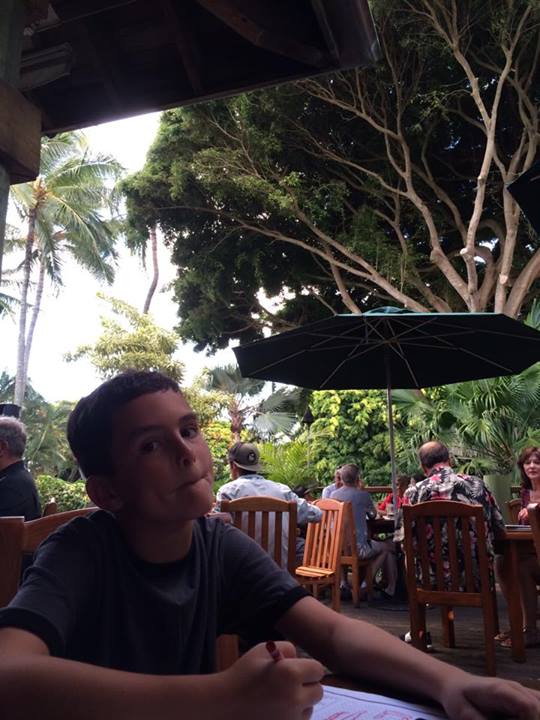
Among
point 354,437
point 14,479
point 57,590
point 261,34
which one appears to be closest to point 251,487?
point 14,479

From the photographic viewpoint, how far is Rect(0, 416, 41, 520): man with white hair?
12.1 ft

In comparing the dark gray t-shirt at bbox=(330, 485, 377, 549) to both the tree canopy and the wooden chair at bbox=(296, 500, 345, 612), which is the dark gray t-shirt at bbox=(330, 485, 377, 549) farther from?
the tree canopy

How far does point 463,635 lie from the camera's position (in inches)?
183

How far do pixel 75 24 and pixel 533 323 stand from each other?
8.32 metres

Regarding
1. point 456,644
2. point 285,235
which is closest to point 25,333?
point 285,235

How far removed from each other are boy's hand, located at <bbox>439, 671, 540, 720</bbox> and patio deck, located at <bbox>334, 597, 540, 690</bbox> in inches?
94.3

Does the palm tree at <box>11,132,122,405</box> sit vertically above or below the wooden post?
above

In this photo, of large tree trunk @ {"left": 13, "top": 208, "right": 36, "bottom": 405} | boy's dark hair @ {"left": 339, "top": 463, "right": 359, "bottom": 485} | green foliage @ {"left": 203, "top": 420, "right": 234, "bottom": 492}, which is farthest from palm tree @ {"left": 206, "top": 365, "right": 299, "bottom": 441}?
boy's dark hair @ {"left": 339, "top": 463, "right": 359, "bottom": 485}

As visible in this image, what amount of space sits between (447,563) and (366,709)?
315cm

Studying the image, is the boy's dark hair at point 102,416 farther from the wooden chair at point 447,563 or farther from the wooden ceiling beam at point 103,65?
the wooden chair at point 447,563

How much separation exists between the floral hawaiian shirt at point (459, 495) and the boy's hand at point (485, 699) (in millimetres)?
3031

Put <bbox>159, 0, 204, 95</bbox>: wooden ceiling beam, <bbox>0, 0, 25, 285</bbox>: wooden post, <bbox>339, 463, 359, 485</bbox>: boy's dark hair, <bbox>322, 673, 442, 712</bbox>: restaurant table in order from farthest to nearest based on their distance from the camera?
<bbox>339, 463, 359, 485</bbox>: boy's dark hair < <bbox>159, 0, 204, 95</bbox>: wooden ceiling beam < <bbox>0, 0, 25, 285</bbox>: wooden post < <bbox>322, 673, 442, 712</bbox>: restaurant table

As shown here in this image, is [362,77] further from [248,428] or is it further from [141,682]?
[141,682]

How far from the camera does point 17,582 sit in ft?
4.03
